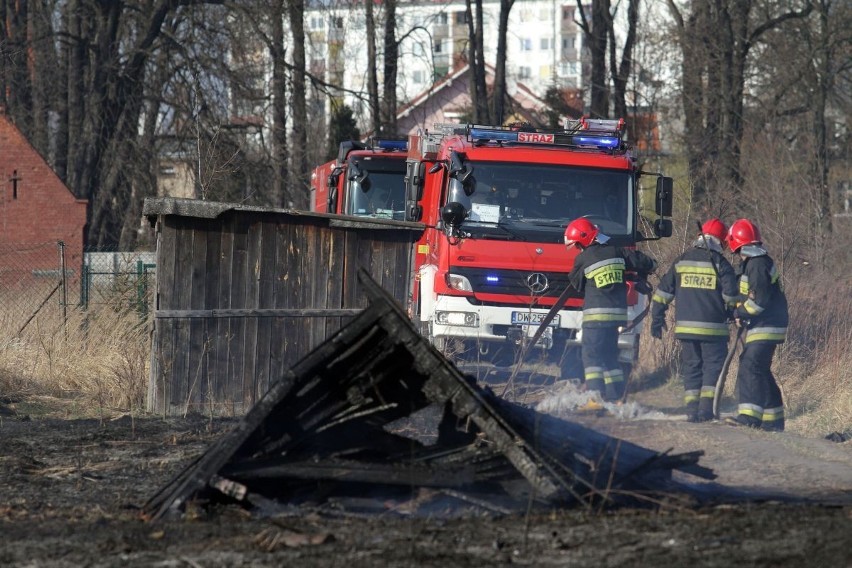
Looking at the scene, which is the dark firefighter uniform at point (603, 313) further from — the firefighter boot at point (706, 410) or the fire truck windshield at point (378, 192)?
the fire truck windshield at point (378, 192)

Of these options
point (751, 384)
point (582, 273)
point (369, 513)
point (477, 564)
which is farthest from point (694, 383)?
point (477, 564)

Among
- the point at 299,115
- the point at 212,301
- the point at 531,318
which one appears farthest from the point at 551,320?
the point at 299,115

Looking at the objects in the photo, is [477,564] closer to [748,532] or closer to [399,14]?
[748,532]

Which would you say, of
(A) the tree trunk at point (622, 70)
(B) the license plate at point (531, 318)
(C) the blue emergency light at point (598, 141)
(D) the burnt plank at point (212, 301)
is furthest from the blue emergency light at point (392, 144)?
(A) the tree trunk at point (622, 70)

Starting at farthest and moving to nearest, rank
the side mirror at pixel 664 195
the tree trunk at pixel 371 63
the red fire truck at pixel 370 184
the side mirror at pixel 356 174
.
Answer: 1. the tree trunk at pixel 371 63
2. the red fire truck at pixel 370 184
3. the side mirror at pixel 356 174
4. the side mirror at pixel 664 195

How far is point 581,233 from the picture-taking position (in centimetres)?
1048

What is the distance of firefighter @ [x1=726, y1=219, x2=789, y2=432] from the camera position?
376 inches

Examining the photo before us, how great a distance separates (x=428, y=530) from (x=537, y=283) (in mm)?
6562

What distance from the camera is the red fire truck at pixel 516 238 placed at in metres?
→ 11.5

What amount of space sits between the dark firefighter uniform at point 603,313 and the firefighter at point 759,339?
1110mm

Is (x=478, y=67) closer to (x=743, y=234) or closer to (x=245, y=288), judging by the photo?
(x=245, y=288)

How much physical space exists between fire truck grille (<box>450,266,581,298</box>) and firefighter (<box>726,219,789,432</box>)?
2.21m

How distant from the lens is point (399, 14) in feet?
101

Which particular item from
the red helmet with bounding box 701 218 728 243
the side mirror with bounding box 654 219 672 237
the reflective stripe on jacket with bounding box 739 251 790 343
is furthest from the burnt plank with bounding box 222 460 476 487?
the side mirror with bounding box 654 219 672 237
